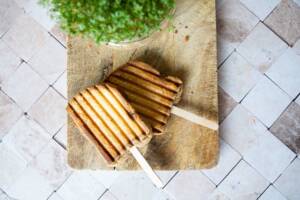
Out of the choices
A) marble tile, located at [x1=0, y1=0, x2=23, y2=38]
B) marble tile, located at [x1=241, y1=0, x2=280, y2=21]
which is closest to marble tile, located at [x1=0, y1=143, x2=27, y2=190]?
marble tile, located at [x1=0, y1=0, x2=23, y2=38]

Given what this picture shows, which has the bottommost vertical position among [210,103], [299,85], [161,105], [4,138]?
[4,138]

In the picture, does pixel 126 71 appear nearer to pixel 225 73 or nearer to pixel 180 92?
pixel 180 92

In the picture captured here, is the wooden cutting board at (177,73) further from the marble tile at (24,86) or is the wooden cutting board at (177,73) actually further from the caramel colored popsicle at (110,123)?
the marble tile at (24,86)

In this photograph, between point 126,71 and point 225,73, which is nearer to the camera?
point 126,71

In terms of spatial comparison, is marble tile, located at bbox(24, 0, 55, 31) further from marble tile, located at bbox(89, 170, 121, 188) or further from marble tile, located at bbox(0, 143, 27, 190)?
marble tile, located at bbox(89, 170, 121, 188)

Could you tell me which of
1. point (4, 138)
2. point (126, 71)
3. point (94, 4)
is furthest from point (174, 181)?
point (94, 4)

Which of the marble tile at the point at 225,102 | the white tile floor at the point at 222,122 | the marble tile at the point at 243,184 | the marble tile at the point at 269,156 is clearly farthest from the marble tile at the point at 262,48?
the marble tile at the point at 243,184

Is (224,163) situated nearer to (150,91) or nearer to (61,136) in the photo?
(150,91)
